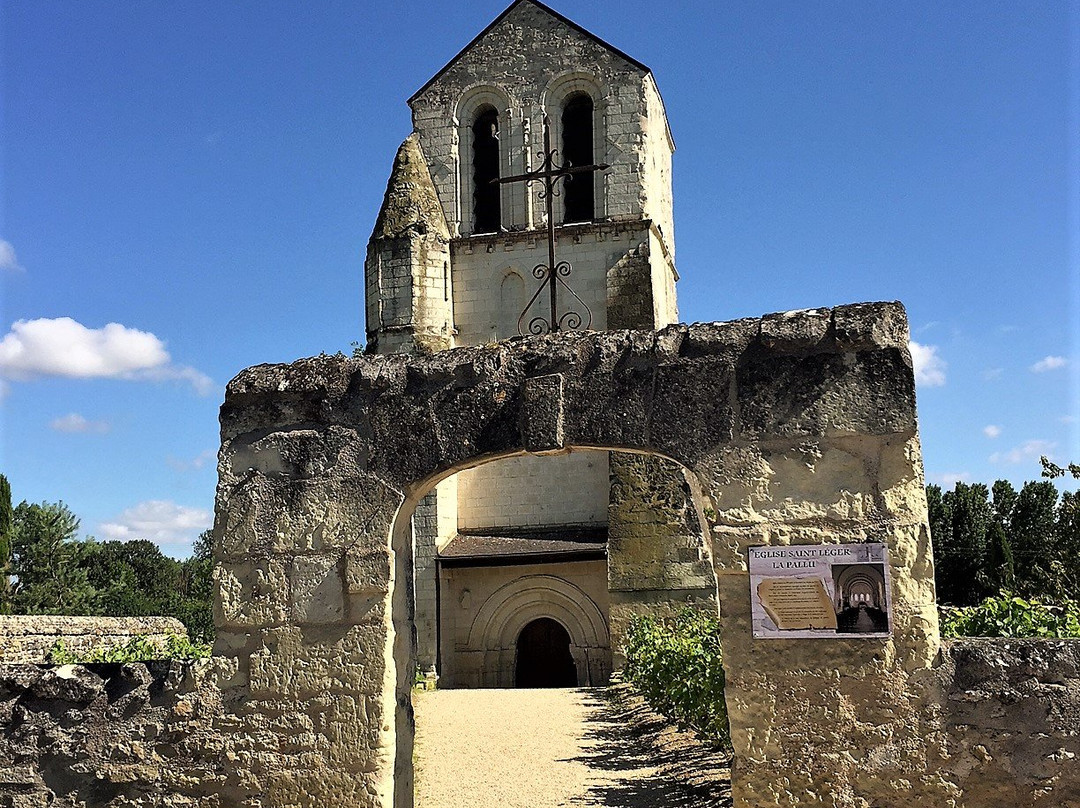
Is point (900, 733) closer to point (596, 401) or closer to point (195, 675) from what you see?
point (596, 401)

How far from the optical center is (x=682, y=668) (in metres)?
9.77

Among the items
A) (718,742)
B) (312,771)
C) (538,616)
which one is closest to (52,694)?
(312,771)

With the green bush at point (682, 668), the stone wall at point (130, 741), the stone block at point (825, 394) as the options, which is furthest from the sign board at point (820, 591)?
the green bush at point (682, 668)

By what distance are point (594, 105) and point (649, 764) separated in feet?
45.9

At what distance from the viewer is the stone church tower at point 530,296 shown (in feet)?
53.5

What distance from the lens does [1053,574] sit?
40.1ft

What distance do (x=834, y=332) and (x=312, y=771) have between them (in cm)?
324

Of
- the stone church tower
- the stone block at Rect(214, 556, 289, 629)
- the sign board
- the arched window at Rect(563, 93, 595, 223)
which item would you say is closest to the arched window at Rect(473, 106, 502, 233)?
the stone church tower

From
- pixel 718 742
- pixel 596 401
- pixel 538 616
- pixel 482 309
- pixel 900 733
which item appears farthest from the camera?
pixel 482 309

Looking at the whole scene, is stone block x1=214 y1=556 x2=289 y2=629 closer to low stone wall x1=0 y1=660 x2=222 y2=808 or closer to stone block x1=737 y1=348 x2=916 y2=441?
low stone wall x1=0 y1=660 x2=222 y2=808

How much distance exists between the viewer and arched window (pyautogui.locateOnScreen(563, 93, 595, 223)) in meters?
19.6

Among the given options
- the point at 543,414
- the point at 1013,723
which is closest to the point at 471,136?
the point at 543,414

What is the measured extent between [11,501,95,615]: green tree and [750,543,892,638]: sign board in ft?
97.7

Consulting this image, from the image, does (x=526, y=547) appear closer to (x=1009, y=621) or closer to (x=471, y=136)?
(x=471, y=136)
